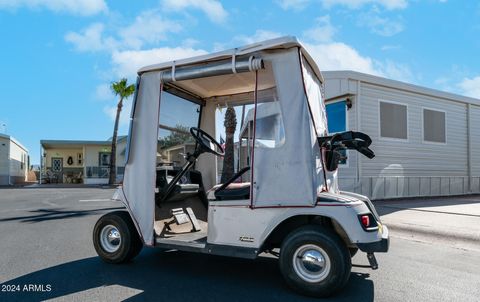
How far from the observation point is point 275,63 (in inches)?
166

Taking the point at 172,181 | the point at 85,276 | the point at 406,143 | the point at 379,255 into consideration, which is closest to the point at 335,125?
the point at 406,143

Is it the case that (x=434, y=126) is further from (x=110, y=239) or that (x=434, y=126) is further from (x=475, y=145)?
(x=110, y=239)

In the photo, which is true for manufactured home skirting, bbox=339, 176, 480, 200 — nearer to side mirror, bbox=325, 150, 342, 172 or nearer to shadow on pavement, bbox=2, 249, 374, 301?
shadow on pavement, bbox=2, 249, 374, 301

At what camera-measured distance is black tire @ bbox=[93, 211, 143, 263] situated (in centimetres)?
489

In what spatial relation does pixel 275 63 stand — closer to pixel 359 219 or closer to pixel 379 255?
pixel 359 219

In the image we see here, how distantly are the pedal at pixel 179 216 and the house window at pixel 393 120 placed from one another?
35.8 ft

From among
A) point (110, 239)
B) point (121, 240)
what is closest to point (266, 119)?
point (121, 240)

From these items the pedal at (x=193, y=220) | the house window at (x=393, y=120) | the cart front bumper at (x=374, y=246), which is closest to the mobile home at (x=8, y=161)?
the house window at (x=393, y=120)

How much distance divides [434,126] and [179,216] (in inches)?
563

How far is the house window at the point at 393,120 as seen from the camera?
14.4 metres

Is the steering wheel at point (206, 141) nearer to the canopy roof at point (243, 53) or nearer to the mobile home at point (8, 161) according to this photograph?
the canopy roof at point (243, 53)

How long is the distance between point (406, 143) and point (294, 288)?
42.1 ft

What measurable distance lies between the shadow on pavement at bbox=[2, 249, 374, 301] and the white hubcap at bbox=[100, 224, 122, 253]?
0.23m

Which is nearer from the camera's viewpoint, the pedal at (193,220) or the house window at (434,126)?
the pedal at (193,220)
